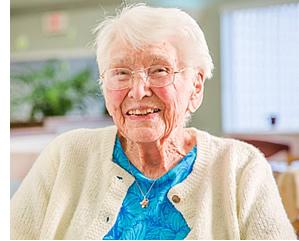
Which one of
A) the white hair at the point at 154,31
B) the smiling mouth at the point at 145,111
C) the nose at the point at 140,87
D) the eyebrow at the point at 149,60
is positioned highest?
the white hair at the point at 154,31

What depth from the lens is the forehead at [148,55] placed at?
82 centimetres

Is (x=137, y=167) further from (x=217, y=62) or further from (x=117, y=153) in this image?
(x=217, y=62)

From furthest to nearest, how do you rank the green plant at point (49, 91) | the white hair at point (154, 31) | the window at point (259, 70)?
the green plant at point (49, 91) → the window at point (259, 70) → the white hair at point (154, 31)

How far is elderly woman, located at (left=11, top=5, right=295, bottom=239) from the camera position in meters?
0.83

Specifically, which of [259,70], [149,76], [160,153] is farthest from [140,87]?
[259,70]

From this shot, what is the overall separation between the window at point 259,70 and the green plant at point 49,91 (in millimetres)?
328

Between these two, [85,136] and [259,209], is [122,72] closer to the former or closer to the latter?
[85,136]

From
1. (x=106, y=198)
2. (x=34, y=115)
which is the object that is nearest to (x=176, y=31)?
(x=106, y=198)

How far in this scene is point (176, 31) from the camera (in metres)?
0.82

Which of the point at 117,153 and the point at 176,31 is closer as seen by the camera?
the point at 176,31

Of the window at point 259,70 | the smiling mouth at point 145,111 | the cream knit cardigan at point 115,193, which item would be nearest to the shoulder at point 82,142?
the cream knit cardigan at point 115,193

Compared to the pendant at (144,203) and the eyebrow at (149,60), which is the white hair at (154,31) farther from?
the pendant at (144,203)
